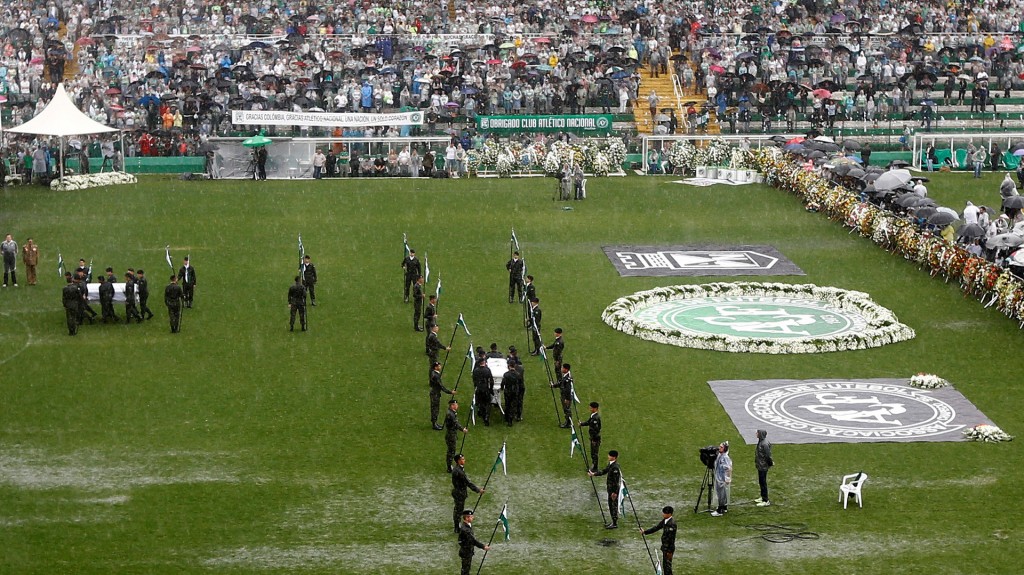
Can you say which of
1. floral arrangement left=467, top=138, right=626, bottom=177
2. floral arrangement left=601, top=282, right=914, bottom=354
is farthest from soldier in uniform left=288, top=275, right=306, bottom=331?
floral arrangement left=467, top=138, right=626, bottom=177

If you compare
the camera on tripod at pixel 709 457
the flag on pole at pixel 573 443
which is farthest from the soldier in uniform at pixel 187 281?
the camera on tripod at pixel 709 457

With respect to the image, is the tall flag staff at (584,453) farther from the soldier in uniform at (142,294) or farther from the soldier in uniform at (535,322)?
the soldier in uniform at (142,294)

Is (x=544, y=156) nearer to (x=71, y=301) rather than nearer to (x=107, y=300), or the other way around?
(x=107, y=300)

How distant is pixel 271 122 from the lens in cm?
6128

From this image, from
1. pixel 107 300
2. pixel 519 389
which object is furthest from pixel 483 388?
pixel 107 300

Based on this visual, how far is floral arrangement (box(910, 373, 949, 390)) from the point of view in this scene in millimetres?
28922

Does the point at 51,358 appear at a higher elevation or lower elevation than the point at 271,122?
lower

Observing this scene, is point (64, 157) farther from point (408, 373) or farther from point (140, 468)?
point (140, 468)

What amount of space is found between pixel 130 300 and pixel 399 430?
1080 cm

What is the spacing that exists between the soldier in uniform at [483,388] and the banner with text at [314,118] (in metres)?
35.7

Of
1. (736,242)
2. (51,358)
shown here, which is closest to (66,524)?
(51,358)

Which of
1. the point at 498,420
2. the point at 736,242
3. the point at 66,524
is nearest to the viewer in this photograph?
the point at 66,524

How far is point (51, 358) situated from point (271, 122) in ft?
101

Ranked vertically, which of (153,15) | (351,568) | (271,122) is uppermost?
(153,15)
